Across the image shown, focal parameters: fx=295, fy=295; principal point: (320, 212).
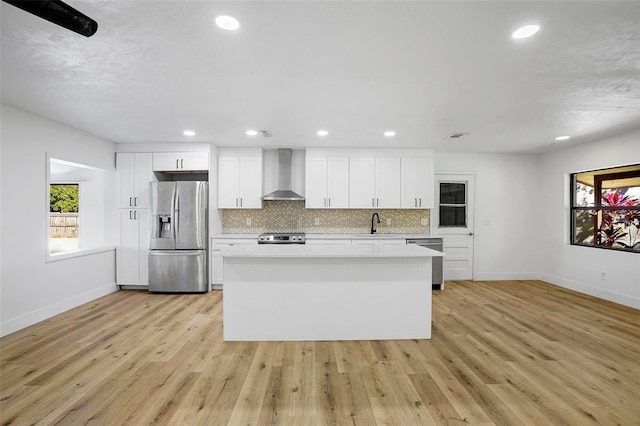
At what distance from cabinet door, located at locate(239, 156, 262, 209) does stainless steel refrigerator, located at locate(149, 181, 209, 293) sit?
0.75m

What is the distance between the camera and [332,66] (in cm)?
229

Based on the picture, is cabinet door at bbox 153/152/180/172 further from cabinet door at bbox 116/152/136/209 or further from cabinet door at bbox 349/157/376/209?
cabinet door at bbox 349/157/376/209

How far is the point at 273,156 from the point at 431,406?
462cm

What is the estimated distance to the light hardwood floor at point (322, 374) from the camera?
193cm

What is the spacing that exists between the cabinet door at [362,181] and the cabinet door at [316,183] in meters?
0.49

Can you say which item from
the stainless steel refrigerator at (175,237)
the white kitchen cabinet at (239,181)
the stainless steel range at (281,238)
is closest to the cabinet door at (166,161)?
the stainless steel refrigerator at (175,237)

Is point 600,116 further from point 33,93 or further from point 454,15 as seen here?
point 33,93

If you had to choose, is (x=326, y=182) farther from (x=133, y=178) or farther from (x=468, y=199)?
(x=133, y=178)

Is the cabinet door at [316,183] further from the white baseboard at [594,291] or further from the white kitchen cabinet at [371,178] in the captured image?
the white baseboard at [594,291]


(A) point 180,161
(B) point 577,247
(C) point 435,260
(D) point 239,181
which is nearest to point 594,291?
(B) point 577,247

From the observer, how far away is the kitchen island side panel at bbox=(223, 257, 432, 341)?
3057 mm

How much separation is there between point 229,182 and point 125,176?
5.54 feet

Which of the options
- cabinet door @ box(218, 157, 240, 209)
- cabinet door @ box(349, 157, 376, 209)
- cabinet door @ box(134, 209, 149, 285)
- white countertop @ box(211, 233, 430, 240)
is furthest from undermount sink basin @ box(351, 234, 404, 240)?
cabinet door @ box(134, 209, 149, 285)

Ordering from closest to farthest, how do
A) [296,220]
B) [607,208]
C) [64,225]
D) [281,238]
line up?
[607,208] < [281,238] < [64,225] < [296,220]
